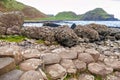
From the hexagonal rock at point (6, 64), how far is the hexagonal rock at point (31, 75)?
1.51ft

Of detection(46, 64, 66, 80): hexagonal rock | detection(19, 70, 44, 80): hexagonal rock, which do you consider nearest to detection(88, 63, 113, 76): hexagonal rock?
detection(46, 64, 66, 80): hexagonal rock

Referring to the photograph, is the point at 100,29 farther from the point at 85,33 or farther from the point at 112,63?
the point at 112,63

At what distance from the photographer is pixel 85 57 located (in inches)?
338

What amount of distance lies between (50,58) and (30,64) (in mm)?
813

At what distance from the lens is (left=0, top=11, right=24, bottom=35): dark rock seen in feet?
41.4

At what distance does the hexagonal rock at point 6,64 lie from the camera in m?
6.86

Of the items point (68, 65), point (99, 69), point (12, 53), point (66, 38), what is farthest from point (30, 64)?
point (66, 38)

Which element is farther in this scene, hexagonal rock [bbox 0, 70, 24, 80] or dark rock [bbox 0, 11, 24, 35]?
dark rock [bbox 0, 11, 24, 35]

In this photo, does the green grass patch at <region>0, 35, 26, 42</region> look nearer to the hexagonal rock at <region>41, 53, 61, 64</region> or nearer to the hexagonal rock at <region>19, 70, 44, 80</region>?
the hexagonal rock at <region>41, 53, 61, 64</region>

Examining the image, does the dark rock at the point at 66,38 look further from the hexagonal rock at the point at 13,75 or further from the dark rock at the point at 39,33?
the hexagonal rock at the point at 13,75

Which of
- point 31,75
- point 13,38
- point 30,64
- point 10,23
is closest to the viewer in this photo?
point 31,75

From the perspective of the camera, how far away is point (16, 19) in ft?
46.0

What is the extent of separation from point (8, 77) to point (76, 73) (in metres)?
2.22

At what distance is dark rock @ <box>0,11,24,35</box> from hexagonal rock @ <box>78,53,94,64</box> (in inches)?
196
